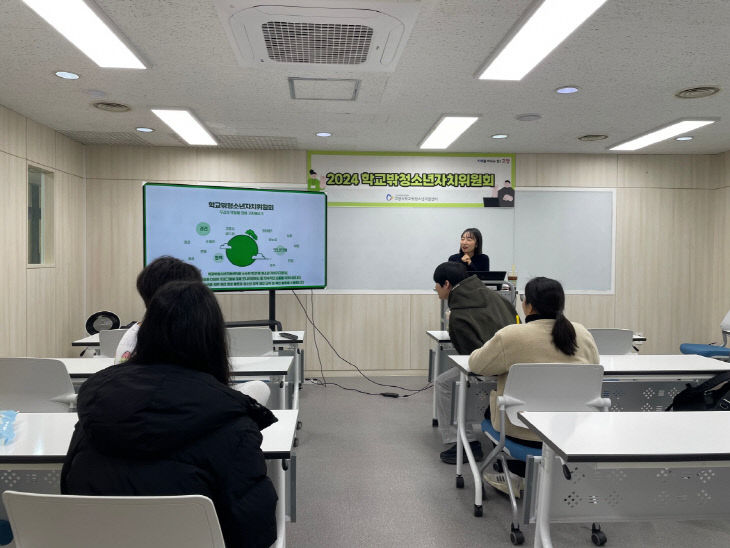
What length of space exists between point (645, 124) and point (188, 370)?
16.5 ft

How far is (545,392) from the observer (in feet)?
8.36

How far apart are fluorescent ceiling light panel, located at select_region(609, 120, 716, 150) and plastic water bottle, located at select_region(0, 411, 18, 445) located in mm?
5292

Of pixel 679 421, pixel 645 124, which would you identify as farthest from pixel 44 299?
pixel 645 124

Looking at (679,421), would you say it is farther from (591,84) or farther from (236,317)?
(236,317)

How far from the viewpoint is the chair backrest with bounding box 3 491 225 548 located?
1.10 m

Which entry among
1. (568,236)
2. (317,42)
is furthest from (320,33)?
(568,236)

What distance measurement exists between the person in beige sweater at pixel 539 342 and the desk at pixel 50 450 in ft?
3.74

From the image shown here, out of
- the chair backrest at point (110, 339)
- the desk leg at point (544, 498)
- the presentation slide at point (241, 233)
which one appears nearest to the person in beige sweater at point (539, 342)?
the desk leg at point (544, 498)

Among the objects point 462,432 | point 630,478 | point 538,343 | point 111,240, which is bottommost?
point 462,432

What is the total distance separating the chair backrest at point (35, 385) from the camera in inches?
97.6

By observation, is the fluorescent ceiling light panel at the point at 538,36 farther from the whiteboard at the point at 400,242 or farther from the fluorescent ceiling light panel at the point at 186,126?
the whiteboard at the point at 400,242

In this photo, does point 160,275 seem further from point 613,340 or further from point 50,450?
point 613,340

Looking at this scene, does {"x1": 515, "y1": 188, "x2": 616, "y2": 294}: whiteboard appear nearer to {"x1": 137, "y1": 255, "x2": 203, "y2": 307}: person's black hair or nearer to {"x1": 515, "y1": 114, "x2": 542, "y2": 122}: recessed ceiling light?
{"x1": 515, "y1": 114, "x2": 542, "y2": 122}: recessed ceiling light

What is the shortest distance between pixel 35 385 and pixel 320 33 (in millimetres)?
2165
